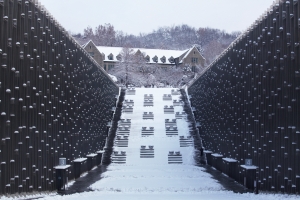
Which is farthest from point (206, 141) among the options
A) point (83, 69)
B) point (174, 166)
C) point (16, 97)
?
point (16, 97)

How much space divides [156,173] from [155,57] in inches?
1983

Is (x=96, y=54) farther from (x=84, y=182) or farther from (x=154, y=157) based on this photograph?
(x=84, y=182)

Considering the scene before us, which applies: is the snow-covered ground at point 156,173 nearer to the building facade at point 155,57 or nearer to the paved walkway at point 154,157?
the paved walkway at point 154,157

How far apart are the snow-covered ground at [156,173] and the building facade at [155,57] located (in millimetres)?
28173

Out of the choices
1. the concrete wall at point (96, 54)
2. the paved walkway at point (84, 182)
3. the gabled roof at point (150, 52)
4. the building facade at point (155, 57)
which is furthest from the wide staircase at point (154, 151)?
the gabled roof at point (150, 52)

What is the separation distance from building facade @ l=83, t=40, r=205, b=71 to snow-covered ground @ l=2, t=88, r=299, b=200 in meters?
28.2

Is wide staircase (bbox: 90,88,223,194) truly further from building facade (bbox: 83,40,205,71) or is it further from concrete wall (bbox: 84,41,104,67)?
building facade (bbox: 83,40,205,71)

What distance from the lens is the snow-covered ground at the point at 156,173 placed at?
10.1 metres

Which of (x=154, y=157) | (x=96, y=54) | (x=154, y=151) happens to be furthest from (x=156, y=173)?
(x=96, y=54)

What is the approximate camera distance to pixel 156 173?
16969 millimetres

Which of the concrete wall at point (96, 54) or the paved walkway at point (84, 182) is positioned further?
the concrete wall at point (96, 54)

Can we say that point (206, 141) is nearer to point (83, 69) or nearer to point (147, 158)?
point (147, 158)

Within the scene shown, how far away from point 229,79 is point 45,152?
831 cm

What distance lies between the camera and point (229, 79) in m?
16.5
